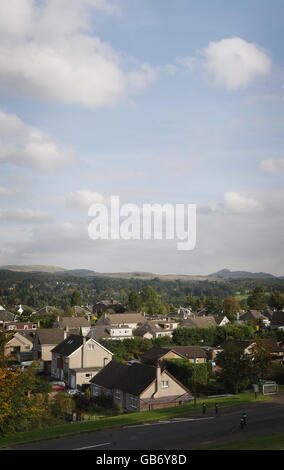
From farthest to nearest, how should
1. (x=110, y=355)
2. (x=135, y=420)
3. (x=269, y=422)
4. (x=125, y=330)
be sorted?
(x=125, y=330), (x=110, y=355), (x=135, y=420), (x=269, y=422)

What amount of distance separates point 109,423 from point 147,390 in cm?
1163

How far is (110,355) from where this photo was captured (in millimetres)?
63125

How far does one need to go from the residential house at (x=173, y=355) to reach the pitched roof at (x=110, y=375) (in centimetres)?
1095

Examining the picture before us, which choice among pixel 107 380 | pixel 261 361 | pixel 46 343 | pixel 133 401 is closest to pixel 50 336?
pixel 46 343

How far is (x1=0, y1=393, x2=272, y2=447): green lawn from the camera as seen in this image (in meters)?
27.9

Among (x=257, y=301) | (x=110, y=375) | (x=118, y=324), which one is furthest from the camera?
(x=257, y=301)

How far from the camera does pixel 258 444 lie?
2389 centimetres

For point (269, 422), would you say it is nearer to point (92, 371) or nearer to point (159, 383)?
point (159, 383)

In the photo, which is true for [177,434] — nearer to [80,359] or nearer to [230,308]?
[80,359]

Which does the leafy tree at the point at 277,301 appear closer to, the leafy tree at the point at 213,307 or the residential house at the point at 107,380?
the leafy tree at the point at 213,307

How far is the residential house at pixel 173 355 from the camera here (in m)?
64.2
